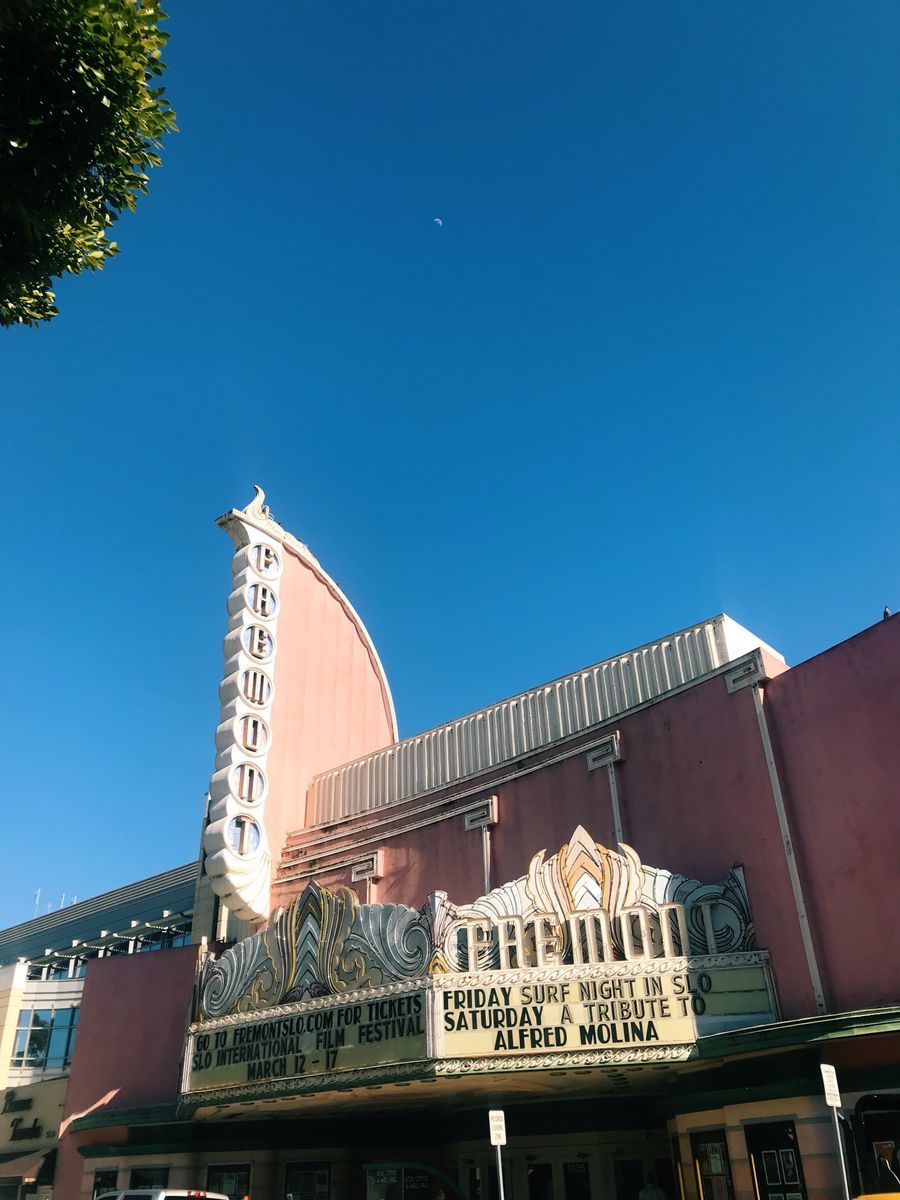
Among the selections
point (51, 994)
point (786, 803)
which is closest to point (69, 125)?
point (786, 803)

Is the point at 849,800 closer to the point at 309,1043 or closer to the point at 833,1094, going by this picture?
the point at 833,1094

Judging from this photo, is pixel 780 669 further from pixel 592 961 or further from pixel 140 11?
pixel 140 11

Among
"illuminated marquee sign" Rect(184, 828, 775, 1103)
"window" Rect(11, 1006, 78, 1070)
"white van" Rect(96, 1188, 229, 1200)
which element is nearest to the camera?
"illuminated marquee sign" Rect(184, 828, 775, 1103)

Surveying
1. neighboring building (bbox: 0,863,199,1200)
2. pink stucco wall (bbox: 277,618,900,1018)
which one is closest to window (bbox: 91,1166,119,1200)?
neighboring building (bbox: 0,863,199,1200)

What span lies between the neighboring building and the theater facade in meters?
6.19

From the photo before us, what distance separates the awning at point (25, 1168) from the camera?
65.5 feet

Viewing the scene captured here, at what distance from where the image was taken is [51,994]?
31.2 m

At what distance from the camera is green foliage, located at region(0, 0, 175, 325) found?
355 inches

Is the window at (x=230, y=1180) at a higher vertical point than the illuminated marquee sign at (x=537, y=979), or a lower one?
lower

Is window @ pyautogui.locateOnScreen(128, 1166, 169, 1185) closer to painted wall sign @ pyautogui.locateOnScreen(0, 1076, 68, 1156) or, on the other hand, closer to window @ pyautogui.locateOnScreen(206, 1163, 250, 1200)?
window @ pyautogui.locateOnScreen(206, 1163, 250, 1200)

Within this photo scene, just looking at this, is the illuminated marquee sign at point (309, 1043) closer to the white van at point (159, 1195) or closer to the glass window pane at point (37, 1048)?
the white van at point (159, 1195)

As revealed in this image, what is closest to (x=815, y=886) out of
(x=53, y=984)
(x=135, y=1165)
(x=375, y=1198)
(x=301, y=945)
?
(x=301, y=945)

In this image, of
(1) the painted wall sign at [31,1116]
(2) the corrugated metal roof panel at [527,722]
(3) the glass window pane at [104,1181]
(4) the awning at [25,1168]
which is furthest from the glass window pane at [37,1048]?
(2) the corrugated metal roof panel at [527,722]

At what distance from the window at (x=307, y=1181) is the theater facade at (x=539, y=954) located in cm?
7
